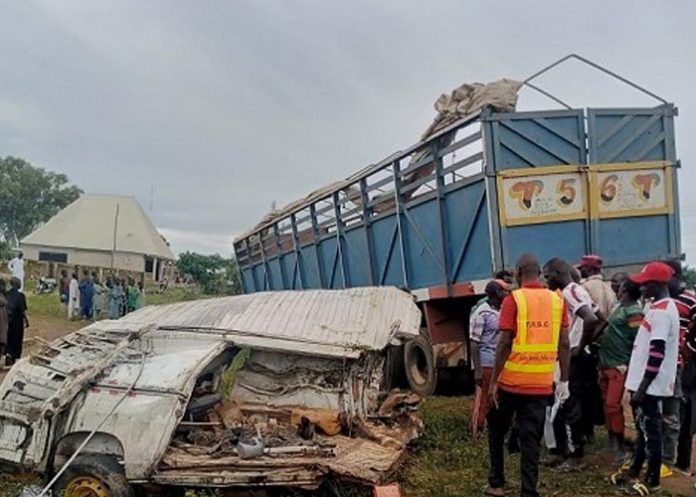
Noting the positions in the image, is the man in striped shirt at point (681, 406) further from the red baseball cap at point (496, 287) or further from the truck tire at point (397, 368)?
the truck tire at point (397, 368)

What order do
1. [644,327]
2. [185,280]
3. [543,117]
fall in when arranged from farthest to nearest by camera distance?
[185,280] → [543,117] → [644,327]

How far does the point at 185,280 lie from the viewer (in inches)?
1597

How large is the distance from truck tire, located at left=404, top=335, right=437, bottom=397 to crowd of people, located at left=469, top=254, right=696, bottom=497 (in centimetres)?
166

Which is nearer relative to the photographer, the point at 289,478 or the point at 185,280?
the point at 289,478

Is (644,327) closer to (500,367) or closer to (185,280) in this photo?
(500,367)

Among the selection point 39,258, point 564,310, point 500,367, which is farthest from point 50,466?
point 39,258

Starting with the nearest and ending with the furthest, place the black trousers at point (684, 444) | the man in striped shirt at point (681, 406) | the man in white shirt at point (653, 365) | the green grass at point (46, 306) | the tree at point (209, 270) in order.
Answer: the man in white shirt at point (653, 365) → the man in striped shirt at point (681, 406) → the black trousers at point (684, 444) → the green grass at point (46, 306) → the tree at point (209, 270)

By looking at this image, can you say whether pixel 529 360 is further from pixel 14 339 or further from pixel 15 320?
pixel 14 339

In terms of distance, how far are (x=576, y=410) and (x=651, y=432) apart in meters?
0.77

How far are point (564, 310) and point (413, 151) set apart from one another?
369cm

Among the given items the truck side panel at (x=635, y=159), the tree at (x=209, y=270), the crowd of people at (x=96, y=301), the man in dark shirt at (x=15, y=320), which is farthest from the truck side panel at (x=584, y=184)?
the tree at (x=209, y=270)

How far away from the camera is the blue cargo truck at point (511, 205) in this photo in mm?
6656

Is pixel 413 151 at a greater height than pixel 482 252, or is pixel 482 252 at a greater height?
pixel 413 151

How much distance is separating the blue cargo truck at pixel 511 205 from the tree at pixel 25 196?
167 feet
